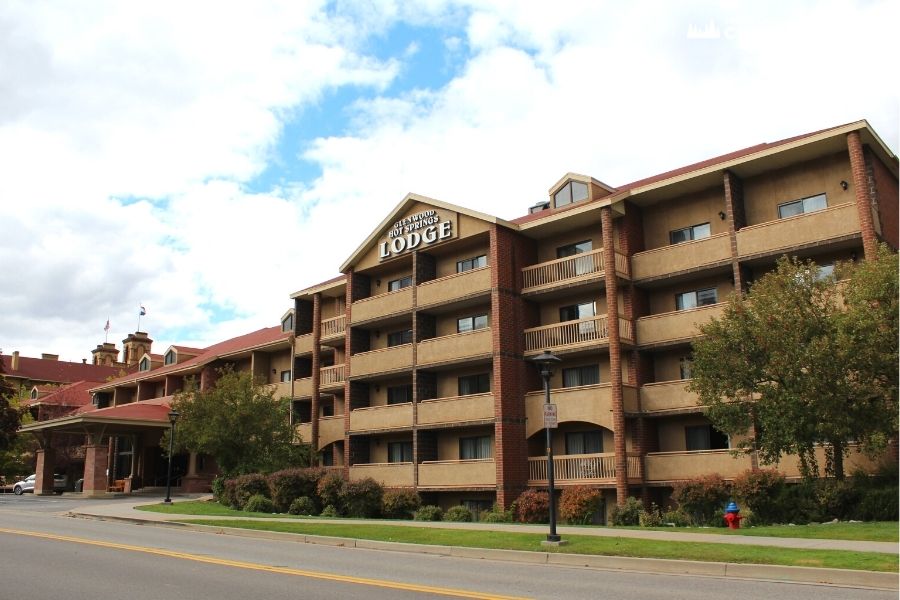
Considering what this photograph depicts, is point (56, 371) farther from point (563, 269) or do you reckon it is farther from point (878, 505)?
point (878, 505)

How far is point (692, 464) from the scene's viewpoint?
27.6 meters

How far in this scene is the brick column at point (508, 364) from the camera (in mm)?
31375

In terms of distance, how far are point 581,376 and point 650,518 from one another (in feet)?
24.3

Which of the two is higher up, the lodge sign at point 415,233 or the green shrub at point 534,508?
the lodge sign at point 415,233

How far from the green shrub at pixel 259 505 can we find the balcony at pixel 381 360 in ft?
24.2

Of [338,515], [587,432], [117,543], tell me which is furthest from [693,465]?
[117,543]

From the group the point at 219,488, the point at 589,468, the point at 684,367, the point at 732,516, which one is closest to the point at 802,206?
the point at 684,367

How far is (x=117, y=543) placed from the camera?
1923cm

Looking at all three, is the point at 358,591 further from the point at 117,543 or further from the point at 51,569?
the point at 117,543

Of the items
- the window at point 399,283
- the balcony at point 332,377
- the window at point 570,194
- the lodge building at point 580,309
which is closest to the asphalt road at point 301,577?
the lodge building at point 580,309

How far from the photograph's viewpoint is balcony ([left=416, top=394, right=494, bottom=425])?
107 feet

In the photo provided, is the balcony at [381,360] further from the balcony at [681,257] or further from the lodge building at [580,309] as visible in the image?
the balcony at [681,257]

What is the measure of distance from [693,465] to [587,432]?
4795mm

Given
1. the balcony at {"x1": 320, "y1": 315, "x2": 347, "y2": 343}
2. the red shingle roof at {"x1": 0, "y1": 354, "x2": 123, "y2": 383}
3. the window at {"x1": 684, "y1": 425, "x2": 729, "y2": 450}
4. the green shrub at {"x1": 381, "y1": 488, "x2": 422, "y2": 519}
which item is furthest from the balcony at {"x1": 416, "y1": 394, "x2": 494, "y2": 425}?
the red shingle roof at {"x1": 0, "y1": 354, "x2": 123, "y2": 383}
